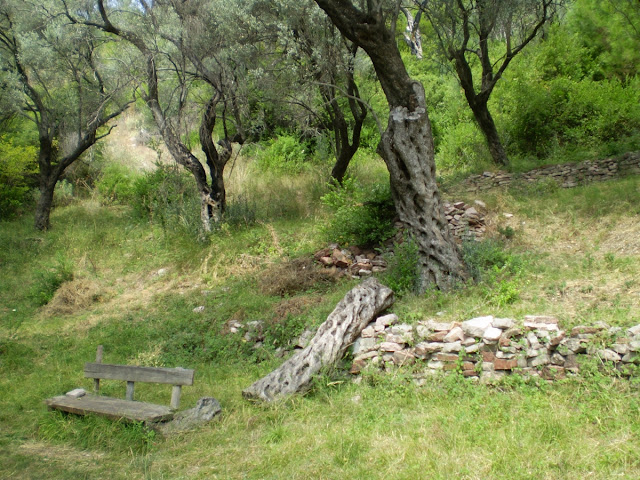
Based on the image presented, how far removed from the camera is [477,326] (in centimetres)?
534

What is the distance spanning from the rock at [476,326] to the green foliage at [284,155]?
10.2 metres

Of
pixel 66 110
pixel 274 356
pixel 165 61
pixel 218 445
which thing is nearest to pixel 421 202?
pixel 274 356

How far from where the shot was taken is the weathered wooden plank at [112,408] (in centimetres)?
488

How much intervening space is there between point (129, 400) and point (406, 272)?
3.83 m

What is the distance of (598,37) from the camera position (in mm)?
15820

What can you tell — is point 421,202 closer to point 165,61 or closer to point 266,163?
point 165,61

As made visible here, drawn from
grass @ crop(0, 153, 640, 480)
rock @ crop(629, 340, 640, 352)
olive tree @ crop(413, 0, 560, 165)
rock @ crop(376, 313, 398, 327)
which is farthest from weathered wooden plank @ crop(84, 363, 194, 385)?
olive tree @ crop(413, 0, 560, 165)

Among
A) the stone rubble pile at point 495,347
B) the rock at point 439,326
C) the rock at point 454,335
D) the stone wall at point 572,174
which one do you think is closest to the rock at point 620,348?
the stone rubble pile at point 495,347

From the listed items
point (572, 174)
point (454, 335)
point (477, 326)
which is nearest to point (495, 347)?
point (477, 326)

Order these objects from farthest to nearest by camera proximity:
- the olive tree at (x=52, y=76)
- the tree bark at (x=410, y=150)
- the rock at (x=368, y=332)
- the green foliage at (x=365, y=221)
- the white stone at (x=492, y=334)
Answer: the olive tree at (x=52, y=76)
the green foliage at (x=365, y=221)
the tree bark at (x=410, y=150)
the rock at (x=368, y=332)
the white stone at (x=492, y=334)

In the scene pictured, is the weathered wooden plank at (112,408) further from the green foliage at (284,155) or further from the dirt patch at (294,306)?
the green foliage at (284,155)

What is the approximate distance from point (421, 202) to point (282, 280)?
261 cm

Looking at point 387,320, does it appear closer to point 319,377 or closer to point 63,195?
point 319,377

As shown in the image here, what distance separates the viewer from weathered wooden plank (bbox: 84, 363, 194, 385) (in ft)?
16.8
